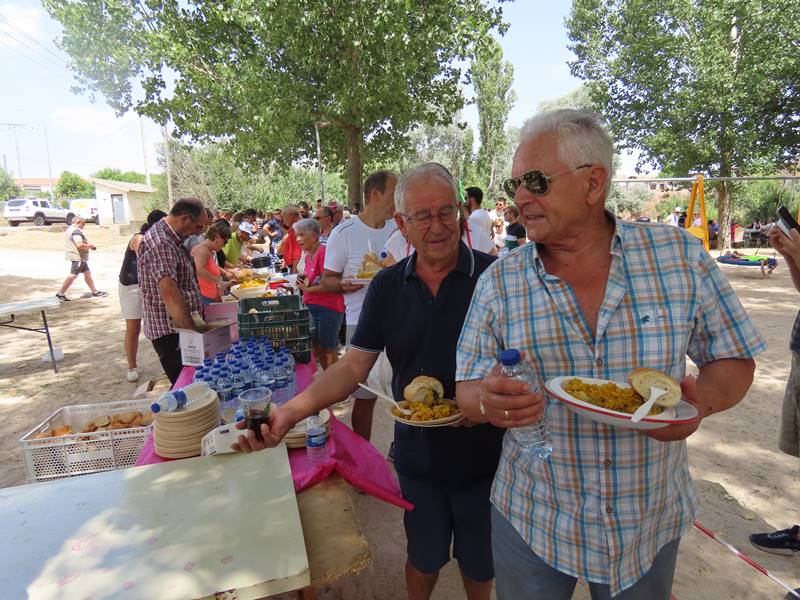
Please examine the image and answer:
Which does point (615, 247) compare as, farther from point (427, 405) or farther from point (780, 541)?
point (780, 541)

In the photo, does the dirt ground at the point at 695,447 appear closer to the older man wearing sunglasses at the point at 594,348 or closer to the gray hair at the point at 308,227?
the older man wearing sunglasses at the point at 594,348

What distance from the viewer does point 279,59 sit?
1361 centimetres

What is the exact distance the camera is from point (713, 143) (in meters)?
18.3

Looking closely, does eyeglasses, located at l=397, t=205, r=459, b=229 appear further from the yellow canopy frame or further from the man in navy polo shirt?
the yellow canopy frame

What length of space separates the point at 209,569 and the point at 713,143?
73.4ft

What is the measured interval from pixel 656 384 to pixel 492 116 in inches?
1695

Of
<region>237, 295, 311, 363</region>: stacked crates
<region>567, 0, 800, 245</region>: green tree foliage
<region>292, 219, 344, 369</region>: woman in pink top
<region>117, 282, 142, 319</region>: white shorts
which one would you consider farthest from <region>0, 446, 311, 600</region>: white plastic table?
<region>567, 0, 800, 245</region>: green tree foliage

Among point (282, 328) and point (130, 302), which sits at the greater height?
point (282, 328)

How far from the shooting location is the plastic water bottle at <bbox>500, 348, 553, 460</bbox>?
139 cm

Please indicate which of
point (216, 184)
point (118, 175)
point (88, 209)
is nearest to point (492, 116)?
point (216, 184)

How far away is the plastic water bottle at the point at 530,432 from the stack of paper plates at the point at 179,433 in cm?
159

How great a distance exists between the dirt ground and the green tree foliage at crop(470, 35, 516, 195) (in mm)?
32731

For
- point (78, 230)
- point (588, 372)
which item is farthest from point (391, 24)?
point (588, 372)

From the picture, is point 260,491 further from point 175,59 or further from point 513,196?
point 175,59
